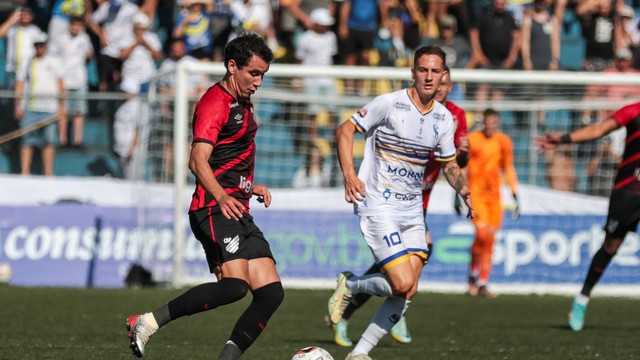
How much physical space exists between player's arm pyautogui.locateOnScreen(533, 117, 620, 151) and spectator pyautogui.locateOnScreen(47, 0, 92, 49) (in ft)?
35.3

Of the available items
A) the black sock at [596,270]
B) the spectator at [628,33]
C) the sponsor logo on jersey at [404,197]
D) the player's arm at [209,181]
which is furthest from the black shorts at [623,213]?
the spectator at [628,33]

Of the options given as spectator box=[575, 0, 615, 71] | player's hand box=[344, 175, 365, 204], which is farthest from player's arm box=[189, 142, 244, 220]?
spectator box=[575, 0, 615, 71]

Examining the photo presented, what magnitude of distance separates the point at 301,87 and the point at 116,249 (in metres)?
4.26

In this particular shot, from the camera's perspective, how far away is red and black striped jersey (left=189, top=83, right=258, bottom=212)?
7.54 metres

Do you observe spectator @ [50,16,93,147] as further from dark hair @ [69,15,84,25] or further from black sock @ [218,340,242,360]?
black sock @ [218,340,242,360]

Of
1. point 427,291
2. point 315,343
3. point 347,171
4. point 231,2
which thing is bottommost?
point 427,291

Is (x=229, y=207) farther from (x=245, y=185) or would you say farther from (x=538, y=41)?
(x=538, y=41)

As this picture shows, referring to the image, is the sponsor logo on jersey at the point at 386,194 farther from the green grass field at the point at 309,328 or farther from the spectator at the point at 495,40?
the spectator at the point at 495,40

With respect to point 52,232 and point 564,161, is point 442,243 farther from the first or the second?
point 52,232

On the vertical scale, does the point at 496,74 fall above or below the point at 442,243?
above

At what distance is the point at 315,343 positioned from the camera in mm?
10844

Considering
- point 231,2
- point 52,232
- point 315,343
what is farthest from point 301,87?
point 315,343

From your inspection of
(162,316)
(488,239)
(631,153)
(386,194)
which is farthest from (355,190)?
(488,239)

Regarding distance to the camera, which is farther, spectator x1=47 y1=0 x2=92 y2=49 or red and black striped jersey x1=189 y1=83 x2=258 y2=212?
spectator x1=47 y1=0 x2=92 y2=49
